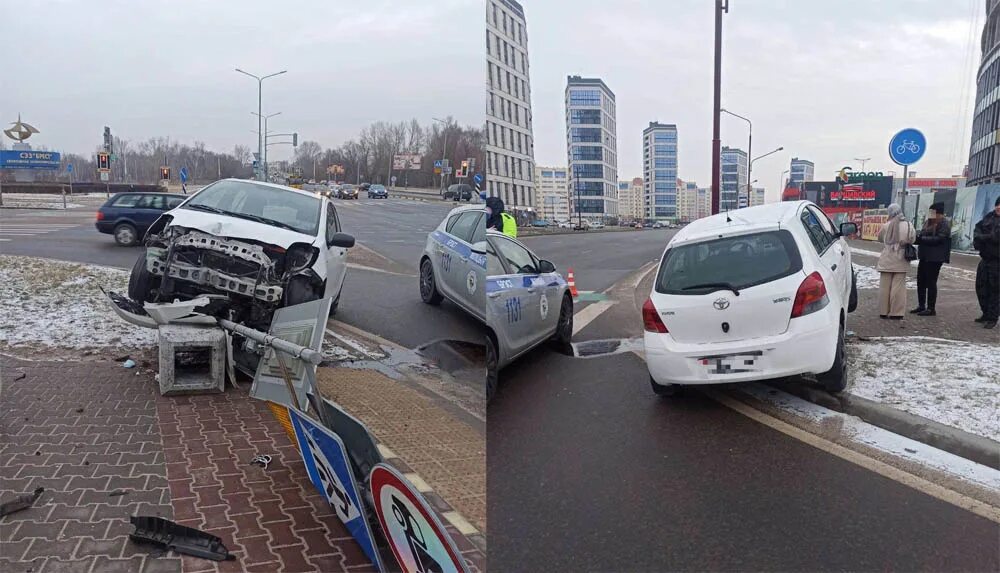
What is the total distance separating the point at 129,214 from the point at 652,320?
8.41m

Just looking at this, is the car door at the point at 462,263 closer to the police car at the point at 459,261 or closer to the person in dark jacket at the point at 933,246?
the police car at the point at 459,261

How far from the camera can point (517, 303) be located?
377 centimetres

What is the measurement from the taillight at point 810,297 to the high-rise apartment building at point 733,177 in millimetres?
9911

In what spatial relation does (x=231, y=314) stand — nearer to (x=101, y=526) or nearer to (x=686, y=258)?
(x=101, y=526)

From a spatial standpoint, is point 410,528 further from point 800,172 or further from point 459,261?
point 800,172

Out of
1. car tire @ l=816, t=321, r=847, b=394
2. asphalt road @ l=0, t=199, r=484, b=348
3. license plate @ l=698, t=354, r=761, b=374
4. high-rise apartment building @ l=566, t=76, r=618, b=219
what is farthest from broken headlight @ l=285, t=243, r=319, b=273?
car tire @ l=816, t=321, r=847, b=394

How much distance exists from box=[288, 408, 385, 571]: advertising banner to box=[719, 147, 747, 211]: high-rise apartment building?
13.1m

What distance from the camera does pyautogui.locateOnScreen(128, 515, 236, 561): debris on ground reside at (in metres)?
2.74

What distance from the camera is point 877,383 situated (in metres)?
5.58

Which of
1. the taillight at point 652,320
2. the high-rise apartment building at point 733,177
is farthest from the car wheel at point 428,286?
the high-rise apartment building at point 733,177

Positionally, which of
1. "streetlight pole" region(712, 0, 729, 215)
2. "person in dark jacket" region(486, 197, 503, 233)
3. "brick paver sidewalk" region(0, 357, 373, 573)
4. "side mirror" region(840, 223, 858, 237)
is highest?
"streetlight pole" region(712, 0, 729, 215)

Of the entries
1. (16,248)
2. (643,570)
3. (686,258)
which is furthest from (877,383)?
(16,248)

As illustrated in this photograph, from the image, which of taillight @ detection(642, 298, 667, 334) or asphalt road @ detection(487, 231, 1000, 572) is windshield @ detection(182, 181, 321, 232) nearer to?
asphalt road @ detection(487, 231, 1000, 572)

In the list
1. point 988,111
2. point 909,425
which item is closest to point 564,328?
point 909,425
